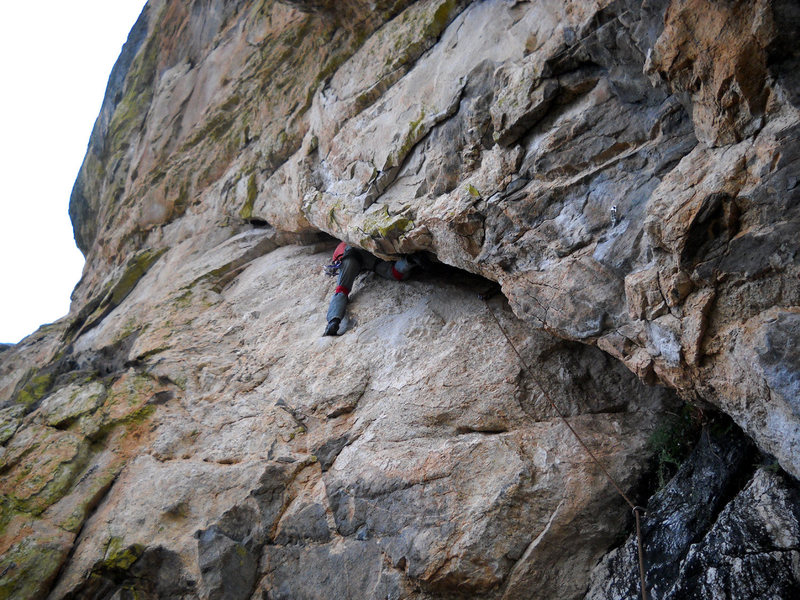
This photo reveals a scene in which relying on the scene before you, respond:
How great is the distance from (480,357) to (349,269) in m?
3.00

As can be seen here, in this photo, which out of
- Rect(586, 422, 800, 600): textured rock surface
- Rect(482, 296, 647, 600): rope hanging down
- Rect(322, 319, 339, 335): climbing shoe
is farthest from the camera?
Rect(322, 319, 339, 335): climbing shoe

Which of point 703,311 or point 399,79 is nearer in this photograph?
point 703,311

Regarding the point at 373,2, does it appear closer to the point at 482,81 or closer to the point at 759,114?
the point at 482,81

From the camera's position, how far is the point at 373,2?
8.83 metres

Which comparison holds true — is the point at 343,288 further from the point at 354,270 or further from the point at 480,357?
the point at 480,357

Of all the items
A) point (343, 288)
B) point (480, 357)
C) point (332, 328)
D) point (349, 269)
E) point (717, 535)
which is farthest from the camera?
point (349, 269)

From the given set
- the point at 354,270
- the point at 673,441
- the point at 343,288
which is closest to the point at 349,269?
the point at 354,270

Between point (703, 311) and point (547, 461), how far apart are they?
2240 mm

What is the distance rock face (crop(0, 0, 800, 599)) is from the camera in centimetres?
410

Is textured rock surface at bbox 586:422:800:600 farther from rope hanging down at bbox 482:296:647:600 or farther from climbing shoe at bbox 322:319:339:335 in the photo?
climbing shoe at bbox 322:319:339:335

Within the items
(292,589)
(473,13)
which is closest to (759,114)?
(473,13)

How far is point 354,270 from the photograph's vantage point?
28.7 ft

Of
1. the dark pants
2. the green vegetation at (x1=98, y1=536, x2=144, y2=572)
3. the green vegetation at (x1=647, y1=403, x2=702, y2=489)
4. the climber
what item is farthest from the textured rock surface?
the green vegetation at (x1=98, y1=536, x2=144, y2=572)

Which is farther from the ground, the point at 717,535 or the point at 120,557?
the point at 120,557
